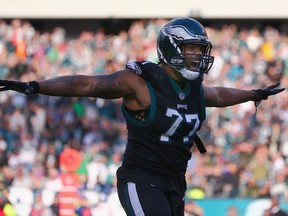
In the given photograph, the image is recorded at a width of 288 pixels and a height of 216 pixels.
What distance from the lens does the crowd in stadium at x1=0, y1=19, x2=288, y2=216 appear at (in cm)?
1249

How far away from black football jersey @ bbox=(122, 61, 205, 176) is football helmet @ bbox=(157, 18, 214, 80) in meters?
0.12

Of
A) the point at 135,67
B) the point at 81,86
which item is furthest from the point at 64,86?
the point at 135,67

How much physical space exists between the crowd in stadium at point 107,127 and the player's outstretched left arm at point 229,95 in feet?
15.3

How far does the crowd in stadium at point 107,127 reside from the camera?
1249 cm

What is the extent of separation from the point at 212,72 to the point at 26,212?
19.0 ft

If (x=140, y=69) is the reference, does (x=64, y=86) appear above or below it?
below

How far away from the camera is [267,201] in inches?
469

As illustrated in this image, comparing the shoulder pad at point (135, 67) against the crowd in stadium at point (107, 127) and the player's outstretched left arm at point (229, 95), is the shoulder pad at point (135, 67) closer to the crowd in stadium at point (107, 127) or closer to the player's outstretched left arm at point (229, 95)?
the player's outstretched left arm at point (229, 95)

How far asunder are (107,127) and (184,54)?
896cm

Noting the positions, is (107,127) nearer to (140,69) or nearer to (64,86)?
(140,69)

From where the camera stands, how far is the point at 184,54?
6.03 meters

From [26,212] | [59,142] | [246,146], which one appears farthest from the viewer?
[59,142]

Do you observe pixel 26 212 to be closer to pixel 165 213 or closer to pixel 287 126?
pixel 287 126

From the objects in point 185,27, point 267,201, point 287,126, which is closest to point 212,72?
point 287,126
